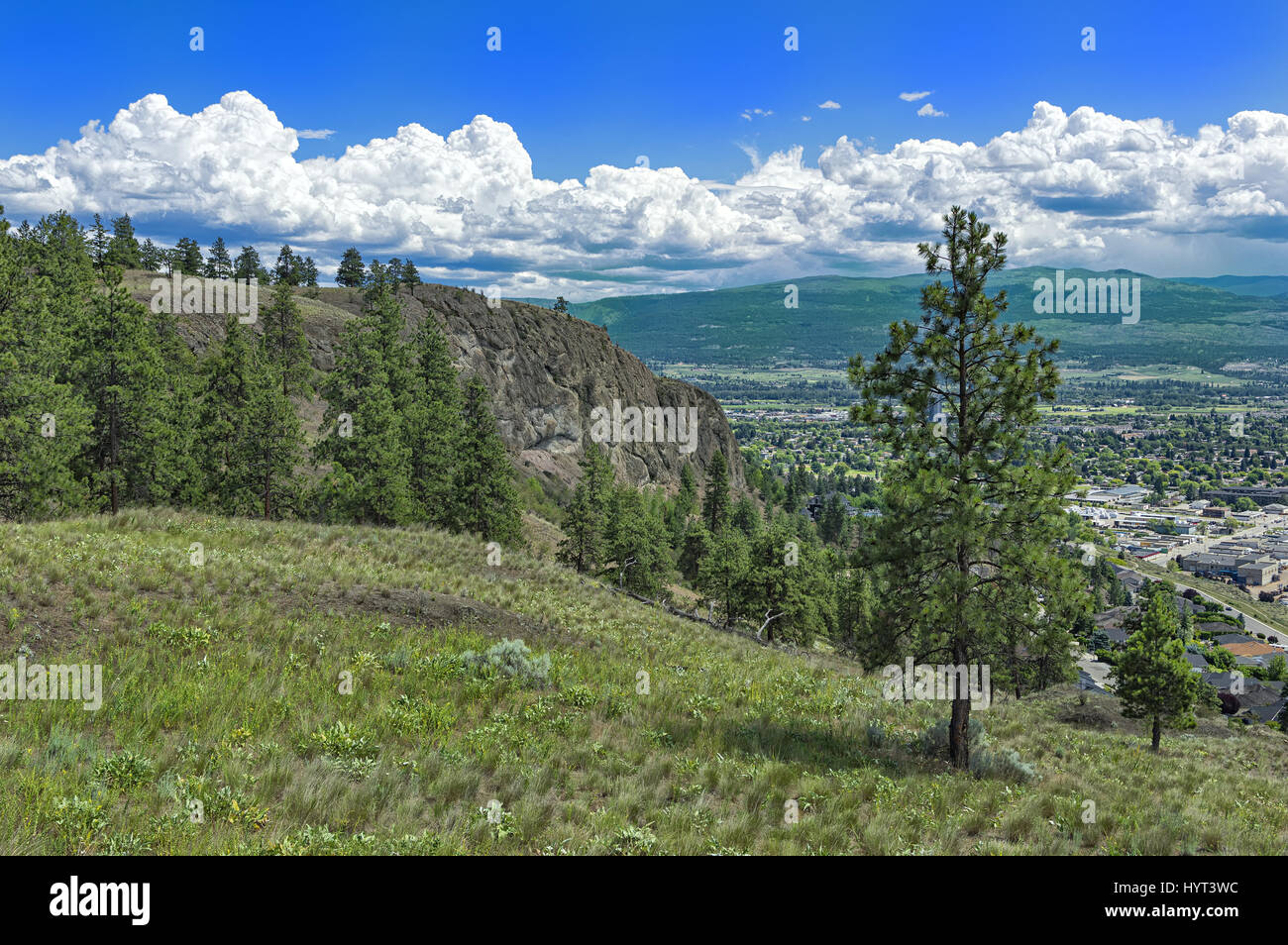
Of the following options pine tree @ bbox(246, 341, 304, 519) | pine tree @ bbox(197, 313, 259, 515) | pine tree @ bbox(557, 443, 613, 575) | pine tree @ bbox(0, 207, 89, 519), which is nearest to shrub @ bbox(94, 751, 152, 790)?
pine tree @ bbox(0, 207, 89, 519)

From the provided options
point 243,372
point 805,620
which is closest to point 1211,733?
point 805,620

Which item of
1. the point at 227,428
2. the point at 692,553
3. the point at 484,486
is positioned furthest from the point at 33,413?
the point at 692,553

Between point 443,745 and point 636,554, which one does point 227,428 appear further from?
point 443,745

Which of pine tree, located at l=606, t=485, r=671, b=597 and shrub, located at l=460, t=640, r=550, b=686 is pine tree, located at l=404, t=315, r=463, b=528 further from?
shrub, located at l=460, t=640, r=550, b=686

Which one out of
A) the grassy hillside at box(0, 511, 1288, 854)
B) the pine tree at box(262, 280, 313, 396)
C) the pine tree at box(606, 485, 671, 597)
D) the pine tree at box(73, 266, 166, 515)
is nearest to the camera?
the grassy hillside at box(0, 511, 1288, 854)

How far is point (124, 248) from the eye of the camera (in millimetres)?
90562

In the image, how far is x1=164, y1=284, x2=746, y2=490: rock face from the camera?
103562mm

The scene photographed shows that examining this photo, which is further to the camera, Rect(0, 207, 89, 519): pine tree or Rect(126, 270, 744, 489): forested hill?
Rect(126, 270, 744, 489): forested hill

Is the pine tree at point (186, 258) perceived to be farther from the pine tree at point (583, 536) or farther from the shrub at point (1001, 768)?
the shrub at point (1001, 768)

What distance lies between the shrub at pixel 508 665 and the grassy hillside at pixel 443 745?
0.33m

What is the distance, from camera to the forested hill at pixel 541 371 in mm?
101750

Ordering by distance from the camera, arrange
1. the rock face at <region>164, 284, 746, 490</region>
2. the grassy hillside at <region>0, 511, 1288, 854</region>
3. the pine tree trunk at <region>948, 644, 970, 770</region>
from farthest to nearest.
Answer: the rock face at <region>164, 284, 746, 490</region> < the pine tree trunk at <region>948, 644, 970, 770</region> < the grassy hillside at <region>0, 511, 1288, 854</region>

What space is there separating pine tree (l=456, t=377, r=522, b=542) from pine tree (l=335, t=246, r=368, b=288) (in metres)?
81.4
